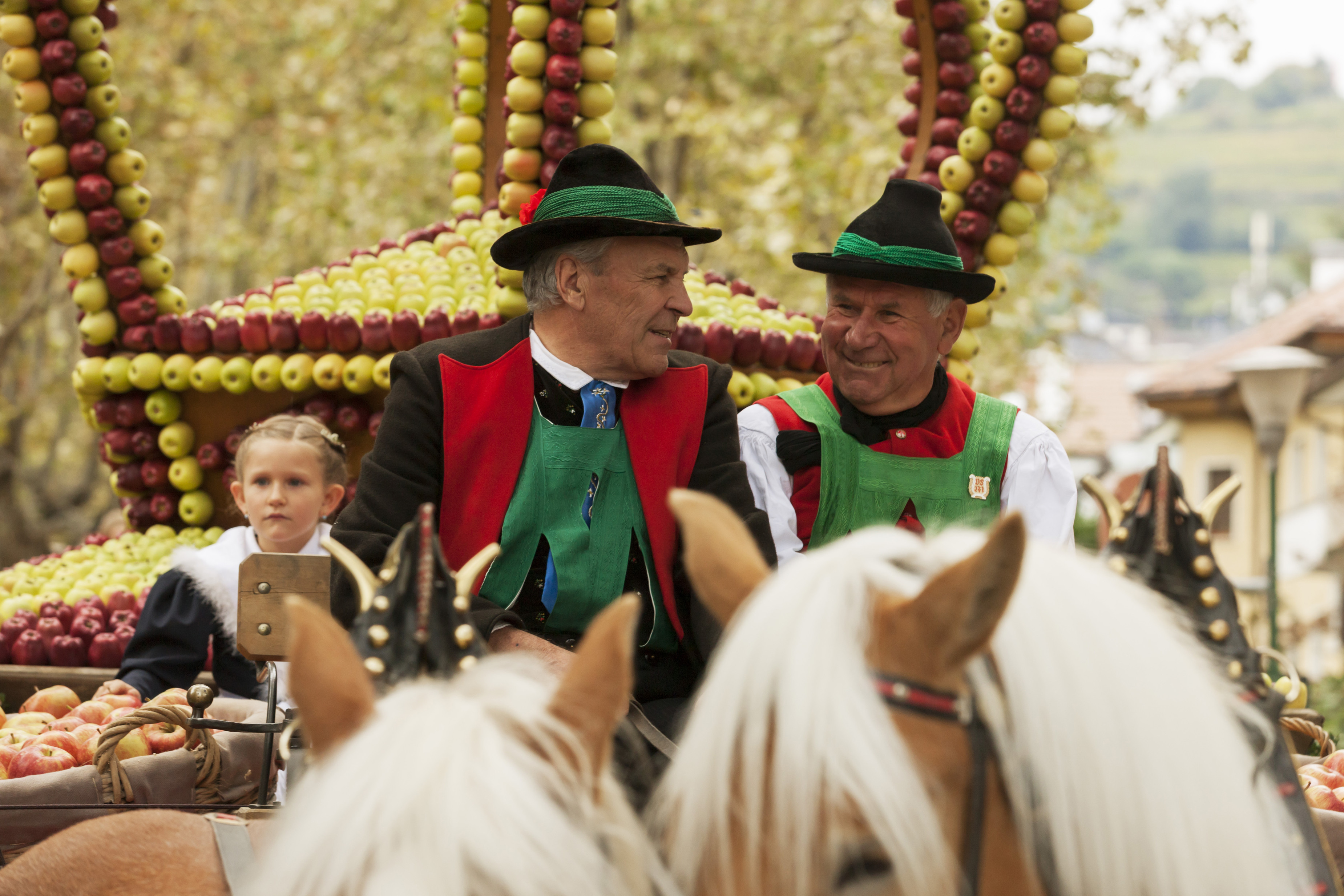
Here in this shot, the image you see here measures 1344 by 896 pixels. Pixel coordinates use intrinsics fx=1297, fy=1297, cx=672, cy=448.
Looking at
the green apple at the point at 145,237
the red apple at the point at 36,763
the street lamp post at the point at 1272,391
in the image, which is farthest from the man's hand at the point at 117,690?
the street lamp post at the point at 1272,391

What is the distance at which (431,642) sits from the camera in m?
1.62

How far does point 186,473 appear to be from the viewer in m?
5.03

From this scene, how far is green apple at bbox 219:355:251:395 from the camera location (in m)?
4.78

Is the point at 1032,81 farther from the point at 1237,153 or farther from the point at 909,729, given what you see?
the point at 1237,153

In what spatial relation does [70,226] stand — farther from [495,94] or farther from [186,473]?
[495,94]

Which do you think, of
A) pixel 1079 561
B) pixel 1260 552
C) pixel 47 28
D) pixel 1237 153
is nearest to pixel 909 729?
pixel 1079 561

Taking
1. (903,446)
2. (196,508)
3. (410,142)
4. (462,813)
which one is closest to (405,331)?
(196,508)

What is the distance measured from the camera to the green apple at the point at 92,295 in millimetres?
4941

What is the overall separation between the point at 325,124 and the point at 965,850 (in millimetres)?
14495

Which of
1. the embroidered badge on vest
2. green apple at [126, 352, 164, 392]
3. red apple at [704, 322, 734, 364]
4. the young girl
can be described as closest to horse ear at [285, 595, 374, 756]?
the embroidered badge on vest

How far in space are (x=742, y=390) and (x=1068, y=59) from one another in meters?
1.74

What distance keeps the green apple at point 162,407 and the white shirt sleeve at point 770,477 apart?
271cm

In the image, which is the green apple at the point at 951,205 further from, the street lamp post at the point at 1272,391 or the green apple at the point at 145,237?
the street lamp post at the point at 1272,391

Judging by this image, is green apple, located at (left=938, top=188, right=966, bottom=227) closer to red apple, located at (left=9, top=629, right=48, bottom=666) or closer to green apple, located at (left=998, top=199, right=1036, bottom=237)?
green apple, located at (left=998, top=199, right=1036, bottom=237)
